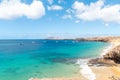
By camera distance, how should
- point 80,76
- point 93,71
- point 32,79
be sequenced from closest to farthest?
point 32,79 < point 80,76 < point 93,71

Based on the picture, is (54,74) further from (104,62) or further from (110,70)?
(104,62)

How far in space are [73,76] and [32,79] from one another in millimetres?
7977

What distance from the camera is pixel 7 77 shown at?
3584 cm

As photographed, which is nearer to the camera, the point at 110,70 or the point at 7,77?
the point at 7,77

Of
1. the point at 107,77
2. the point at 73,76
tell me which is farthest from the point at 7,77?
the point at 107,77

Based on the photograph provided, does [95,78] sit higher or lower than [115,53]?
lower

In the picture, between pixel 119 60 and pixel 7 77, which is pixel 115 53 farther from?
pixel 7 77

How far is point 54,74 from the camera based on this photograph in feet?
125

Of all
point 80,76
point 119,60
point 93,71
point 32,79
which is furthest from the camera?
point 119,60

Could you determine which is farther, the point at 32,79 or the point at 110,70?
the point at 110,70

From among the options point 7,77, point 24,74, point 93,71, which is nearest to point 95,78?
point 93,71

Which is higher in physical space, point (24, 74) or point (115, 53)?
point (115, 53)

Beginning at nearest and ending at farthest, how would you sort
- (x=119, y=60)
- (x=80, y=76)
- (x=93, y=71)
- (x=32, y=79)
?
(x=32, y=79)
(x=80, y=76)
(x=93, y=71)
(x=119, y=60)

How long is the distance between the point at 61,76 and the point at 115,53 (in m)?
18.2
